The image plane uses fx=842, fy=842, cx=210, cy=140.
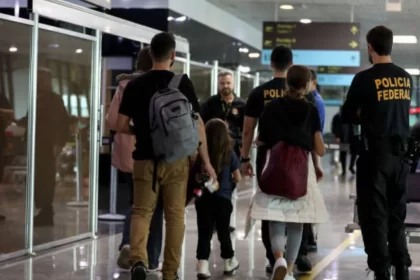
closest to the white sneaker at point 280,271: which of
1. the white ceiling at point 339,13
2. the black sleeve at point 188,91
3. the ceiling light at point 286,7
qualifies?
the black sleeve at point 188,91

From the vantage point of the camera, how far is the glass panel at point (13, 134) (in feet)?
23.4

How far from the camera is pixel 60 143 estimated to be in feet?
26.8

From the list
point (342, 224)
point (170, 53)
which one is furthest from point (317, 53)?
point (170, 53)

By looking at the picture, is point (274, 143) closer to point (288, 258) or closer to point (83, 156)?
point (288, 258)

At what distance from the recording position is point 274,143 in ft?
19.4

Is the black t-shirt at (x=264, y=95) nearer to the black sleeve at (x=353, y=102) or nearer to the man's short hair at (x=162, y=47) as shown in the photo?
the black sleeve at (x=353, y=102)

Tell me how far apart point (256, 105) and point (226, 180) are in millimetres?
640

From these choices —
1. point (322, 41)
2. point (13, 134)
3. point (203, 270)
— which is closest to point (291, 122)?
point (203, 270)

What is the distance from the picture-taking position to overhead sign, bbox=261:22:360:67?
611 inches

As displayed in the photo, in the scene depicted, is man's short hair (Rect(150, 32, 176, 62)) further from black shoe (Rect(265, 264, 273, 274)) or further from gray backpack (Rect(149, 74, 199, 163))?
black shoe (Rect(265, 264, 273, 274))

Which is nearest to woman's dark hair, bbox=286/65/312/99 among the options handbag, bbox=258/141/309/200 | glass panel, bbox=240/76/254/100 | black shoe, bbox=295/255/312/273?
handbag, bbox=258/141/309/200

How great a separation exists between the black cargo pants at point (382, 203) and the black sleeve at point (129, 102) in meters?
1.56

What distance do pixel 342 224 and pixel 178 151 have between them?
522 cm

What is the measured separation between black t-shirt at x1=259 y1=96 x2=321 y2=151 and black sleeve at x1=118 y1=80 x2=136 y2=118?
99cm
